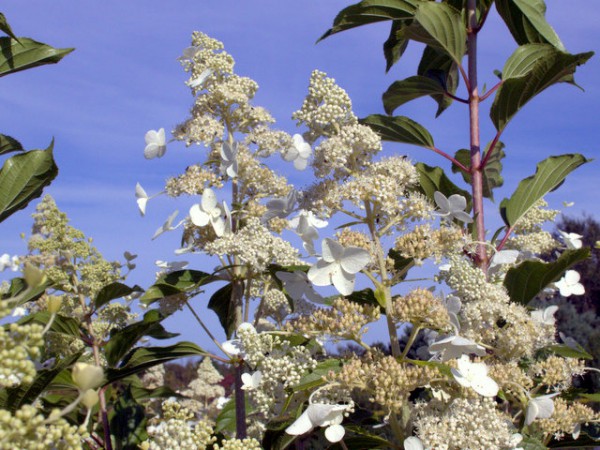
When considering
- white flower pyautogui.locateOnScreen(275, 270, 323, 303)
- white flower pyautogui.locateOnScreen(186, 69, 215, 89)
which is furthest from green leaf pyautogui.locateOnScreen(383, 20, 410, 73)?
white flower pyautogui.locateOnScreen(275, 270, 323, 303)

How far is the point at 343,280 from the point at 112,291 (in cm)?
120

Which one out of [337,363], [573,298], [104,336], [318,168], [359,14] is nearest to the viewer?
[337,363]

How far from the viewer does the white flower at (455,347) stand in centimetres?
180

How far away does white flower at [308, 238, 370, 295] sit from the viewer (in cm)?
188

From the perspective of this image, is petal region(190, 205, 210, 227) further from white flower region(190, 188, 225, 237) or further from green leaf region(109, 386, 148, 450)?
green leaf region(109, 386, 148, 450)

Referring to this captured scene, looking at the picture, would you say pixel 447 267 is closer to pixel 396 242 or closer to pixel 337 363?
pixel 396 242

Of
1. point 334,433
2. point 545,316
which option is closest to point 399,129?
point 545,316

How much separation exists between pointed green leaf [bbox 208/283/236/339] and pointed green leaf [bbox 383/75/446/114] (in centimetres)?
126

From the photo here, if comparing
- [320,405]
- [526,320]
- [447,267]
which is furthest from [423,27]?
[320,405]

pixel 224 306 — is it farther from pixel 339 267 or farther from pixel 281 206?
pixel 339 267

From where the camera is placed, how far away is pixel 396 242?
2.12 m

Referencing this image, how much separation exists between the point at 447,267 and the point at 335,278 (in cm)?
54

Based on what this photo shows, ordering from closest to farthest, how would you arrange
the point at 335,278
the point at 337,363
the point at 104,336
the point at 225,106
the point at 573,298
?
1. the point at 335,278
2. the point at 337,363
3. the point at 225,106
4. the point at 104,336
5. the point at 573,298

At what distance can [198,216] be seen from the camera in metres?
2.27
